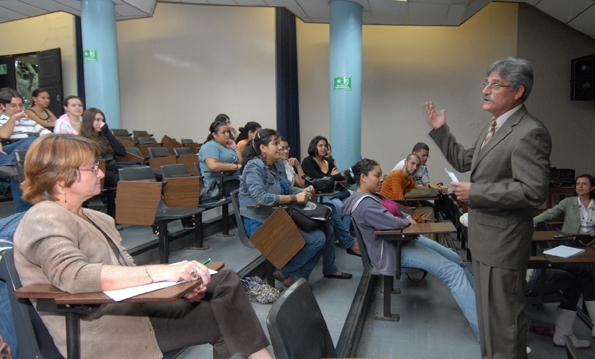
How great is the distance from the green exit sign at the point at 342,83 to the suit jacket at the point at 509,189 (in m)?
4.27

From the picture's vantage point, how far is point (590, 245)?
2.66m

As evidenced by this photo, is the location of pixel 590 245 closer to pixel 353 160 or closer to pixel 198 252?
pixel 198 252

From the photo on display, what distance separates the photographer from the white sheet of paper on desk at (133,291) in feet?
4.24

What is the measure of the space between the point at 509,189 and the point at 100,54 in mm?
6213

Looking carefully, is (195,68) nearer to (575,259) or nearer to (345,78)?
(345,78)

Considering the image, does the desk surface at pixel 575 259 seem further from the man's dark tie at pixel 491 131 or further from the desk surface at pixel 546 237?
the man's dark tie at pixel 491 131

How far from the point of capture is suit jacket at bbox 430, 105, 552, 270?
169 cm

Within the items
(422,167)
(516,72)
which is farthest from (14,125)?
(422,167)

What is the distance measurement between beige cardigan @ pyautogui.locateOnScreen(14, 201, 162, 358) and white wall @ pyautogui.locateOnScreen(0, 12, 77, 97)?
322 inches

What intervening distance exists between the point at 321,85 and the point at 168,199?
527 cm

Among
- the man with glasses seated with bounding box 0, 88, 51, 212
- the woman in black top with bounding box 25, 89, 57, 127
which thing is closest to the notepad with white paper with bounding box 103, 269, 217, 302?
the man with glasses seated with bounding box 0, 88, 51, 212

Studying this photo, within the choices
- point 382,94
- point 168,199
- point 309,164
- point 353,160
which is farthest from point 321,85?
point 168,199

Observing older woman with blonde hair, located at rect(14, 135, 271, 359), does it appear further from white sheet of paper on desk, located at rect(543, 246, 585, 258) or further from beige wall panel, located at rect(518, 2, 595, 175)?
beige wall panel, located at rect(518, 2, 595, 175)

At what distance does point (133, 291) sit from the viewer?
1.34 meters
